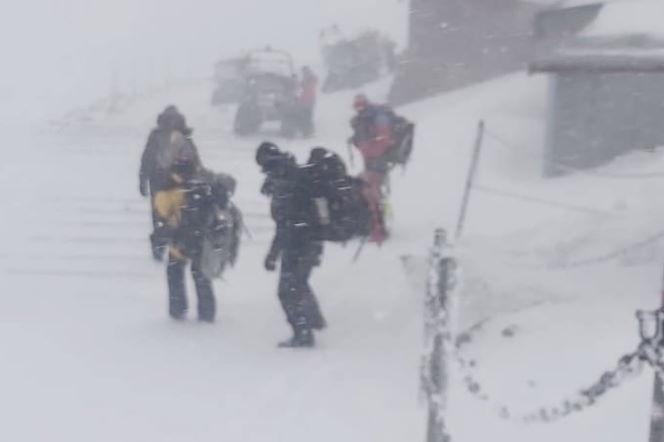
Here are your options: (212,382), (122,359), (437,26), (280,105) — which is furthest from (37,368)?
(437,26)

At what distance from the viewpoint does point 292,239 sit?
8.00m

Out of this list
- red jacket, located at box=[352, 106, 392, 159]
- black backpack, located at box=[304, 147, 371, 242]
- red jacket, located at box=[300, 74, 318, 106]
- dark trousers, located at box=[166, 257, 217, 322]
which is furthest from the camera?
red jacket, located at box=[300, 74, 318, 106]

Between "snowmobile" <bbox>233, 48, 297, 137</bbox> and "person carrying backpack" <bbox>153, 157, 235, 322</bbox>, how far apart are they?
1281 centimetres

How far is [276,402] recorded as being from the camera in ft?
23.0

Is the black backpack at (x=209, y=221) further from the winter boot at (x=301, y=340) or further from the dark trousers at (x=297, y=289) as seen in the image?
the winter boot at (x=301, y=340)

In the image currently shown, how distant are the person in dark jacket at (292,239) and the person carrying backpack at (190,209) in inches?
25.5

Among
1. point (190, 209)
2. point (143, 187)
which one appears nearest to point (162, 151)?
point (143, 187)

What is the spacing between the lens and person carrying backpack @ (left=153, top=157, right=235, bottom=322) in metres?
8.51

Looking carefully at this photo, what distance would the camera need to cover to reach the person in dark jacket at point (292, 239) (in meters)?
7.93

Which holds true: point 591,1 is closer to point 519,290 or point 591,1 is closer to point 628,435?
point 519,290

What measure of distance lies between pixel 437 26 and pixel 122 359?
17.9 meters

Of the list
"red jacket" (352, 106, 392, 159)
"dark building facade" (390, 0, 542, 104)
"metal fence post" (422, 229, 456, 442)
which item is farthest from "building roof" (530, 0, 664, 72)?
"dark building facade" (390, 0, 542, 104)

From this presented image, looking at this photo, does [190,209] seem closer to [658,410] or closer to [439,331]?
[439,331]

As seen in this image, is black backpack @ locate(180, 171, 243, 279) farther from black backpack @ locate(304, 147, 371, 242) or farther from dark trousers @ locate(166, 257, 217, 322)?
black backpack @ locate(304, 147, 371, 242)
